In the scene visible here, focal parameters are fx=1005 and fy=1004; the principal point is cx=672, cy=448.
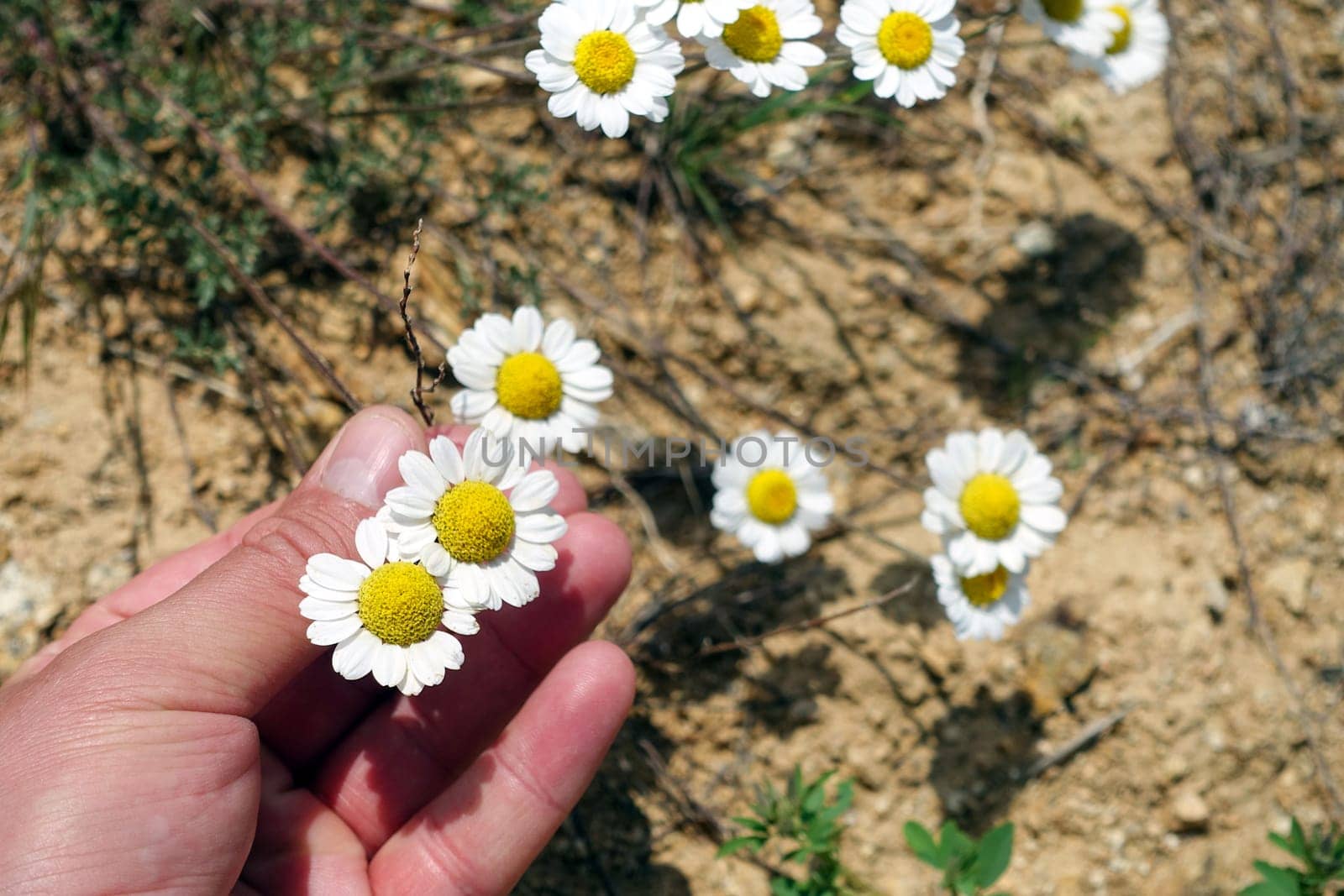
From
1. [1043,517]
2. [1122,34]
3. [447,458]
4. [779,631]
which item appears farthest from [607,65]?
[1122,34]

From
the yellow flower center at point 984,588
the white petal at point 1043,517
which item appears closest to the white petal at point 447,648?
the yellow flower center at point 984,588

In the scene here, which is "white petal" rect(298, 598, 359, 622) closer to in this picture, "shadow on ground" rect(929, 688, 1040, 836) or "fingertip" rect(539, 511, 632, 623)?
"fingertip" rect(539, 511, 632, 623)

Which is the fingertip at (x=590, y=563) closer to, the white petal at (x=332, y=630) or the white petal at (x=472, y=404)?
the white petal at (x=472, y=404)

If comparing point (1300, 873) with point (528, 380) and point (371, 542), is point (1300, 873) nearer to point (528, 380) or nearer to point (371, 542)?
point (528, 380)

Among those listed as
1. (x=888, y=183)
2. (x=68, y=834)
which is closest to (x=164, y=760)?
(x=68, y=834)

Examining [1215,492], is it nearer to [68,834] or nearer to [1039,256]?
[1039,256]

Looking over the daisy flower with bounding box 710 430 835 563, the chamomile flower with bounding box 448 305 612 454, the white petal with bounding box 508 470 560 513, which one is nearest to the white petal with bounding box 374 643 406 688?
the white petal with bounding box 508 470 560 513

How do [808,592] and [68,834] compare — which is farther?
[808,592]
